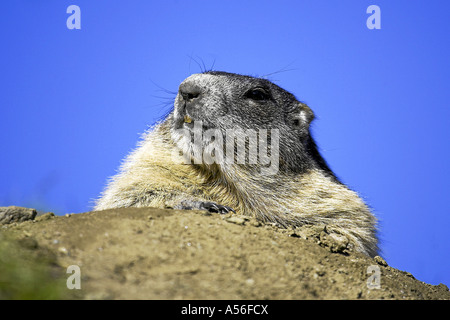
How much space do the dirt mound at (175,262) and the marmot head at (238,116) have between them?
2.02m

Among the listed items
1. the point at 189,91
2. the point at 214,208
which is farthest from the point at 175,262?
the point at 189,91

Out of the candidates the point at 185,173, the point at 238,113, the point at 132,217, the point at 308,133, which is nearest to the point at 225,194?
the point at 185,173

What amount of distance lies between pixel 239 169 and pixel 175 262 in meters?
3.42

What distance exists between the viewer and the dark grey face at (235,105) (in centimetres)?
710

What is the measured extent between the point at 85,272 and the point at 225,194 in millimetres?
3794

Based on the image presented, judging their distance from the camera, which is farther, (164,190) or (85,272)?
(164,190)

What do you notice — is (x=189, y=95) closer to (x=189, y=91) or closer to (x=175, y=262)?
(x=189, y=91)

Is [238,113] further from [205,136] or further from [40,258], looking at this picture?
[40,258]

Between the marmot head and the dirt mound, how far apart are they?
6.62 ft

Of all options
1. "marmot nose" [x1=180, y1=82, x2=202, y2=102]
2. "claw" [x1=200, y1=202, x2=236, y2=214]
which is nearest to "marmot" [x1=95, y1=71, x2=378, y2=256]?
"marmot nose" [x1=180, y1=82, x2=202, y2=102]

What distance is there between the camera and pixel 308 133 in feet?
A: 27.7

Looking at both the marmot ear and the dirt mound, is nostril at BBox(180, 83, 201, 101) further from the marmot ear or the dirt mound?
the dirt mound

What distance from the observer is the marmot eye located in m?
7.84
